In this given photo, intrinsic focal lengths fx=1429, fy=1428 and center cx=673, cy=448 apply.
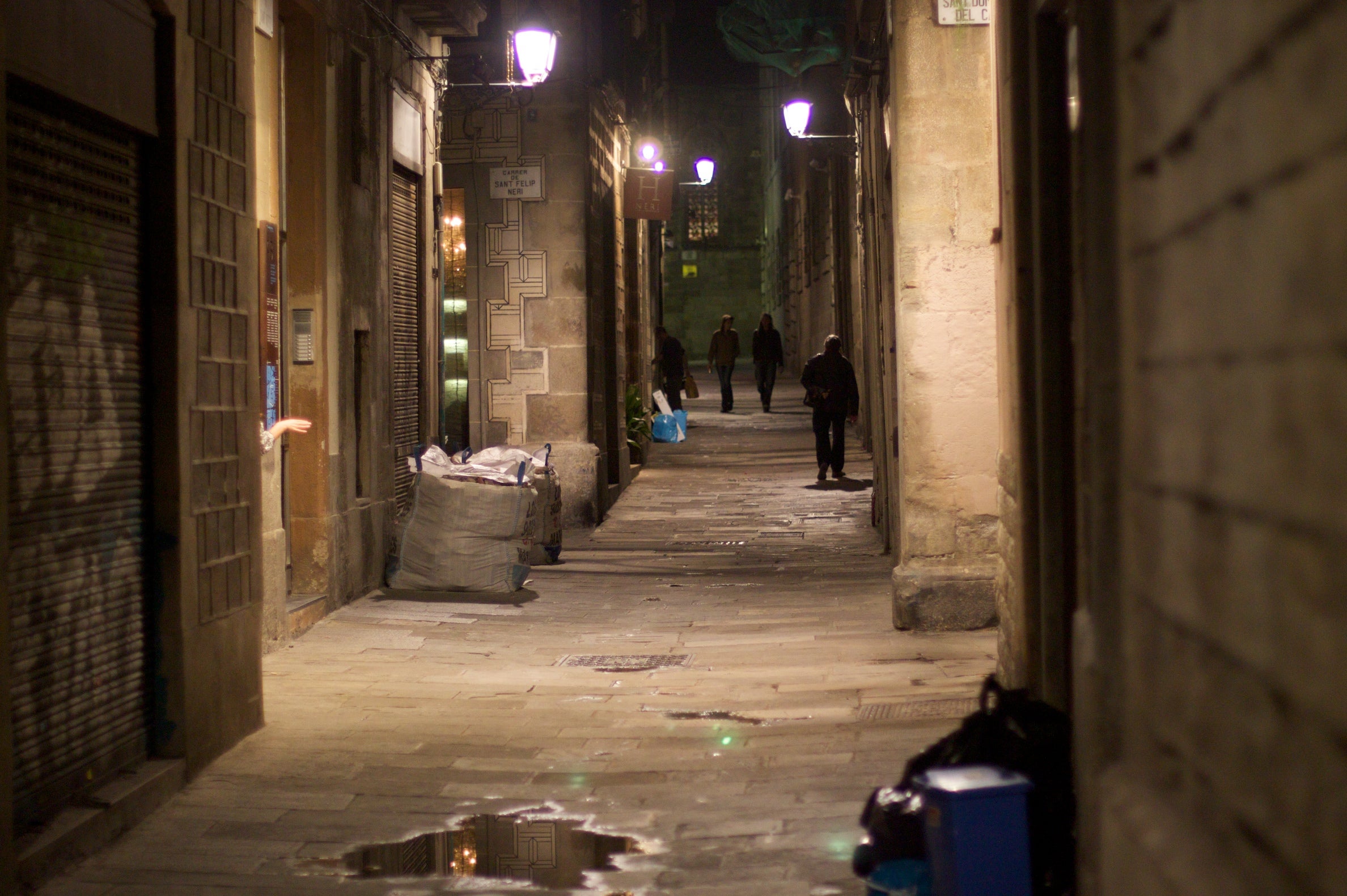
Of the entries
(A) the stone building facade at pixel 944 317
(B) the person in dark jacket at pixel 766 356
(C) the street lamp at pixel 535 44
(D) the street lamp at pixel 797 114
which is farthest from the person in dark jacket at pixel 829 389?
(B) the person in dark jacket at pixel 766 356

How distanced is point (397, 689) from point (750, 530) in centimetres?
683

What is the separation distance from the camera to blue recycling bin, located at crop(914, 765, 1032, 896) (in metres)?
3.35

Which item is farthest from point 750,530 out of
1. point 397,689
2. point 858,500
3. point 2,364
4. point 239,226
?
Answer: point 2,364

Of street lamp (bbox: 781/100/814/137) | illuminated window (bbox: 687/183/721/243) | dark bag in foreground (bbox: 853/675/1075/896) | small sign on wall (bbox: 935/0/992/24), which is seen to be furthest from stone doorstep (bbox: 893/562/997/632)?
illuminated window (bbox: 687/183/721/243)

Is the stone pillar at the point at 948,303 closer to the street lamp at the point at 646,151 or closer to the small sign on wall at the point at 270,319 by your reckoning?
the small sign on wall at the point at 270,319

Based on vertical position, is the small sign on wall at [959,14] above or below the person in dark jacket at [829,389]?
above

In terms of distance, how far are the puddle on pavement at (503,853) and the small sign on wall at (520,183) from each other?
31.9ft

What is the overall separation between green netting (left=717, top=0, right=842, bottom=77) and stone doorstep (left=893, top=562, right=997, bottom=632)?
12832mm

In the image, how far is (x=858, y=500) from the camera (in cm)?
1539

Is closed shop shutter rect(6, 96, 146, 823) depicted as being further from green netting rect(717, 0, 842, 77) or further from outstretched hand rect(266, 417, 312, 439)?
green netting rect(717, 0, 842, 77)

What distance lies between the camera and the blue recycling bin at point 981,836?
3.35 metres

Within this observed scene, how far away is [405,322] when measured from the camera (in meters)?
11.2

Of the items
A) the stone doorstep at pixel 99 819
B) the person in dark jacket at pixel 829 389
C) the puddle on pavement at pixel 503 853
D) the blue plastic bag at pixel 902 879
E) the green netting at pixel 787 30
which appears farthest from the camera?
the green netting at pixel 787 30

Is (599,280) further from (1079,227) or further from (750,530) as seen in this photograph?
(1079,227)
